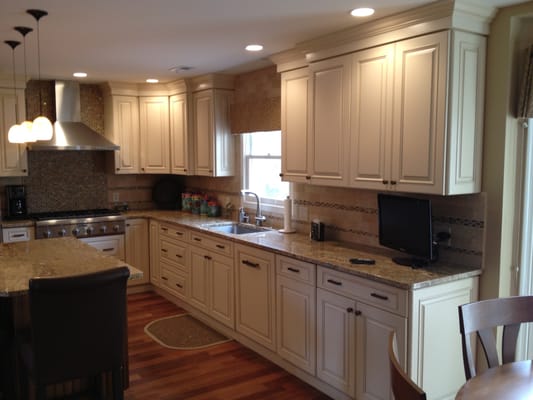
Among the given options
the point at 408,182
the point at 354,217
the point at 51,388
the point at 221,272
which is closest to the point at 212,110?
the point at 221,272

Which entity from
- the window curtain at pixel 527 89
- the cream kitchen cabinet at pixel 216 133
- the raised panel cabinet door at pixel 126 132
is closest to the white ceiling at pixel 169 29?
the window curtain at pixel 527 89

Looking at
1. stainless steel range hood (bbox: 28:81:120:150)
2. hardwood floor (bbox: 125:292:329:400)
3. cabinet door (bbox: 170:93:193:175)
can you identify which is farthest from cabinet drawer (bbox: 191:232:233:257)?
stainless steel range hood (bbox: 28:81:120:150)

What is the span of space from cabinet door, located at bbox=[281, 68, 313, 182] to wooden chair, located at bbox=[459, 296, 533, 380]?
6.22 ft

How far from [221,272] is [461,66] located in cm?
255

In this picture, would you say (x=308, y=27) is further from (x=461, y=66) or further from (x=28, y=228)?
(x=28, y=228)

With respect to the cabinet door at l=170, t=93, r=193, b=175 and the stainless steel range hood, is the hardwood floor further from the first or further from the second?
the stainless steel range hood

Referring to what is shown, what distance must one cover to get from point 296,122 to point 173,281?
7.68 ft

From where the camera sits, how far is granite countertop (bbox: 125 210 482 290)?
270cm

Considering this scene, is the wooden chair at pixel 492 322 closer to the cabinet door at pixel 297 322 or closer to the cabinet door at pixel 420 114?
the cabinet door at pixel 420 114

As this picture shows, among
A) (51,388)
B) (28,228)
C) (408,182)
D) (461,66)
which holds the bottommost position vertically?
(51,388)

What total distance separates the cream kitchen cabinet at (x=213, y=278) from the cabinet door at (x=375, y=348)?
1.49 m

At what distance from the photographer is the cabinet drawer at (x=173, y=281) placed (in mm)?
4961

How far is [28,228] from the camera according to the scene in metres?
4.93

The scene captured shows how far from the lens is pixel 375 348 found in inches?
110
